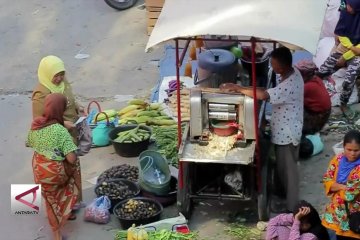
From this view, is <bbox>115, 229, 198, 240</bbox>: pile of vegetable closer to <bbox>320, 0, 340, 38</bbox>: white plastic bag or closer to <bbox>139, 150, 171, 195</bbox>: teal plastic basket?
<bbox>139, 150, 171, 195</bbox>: teal plastic basket

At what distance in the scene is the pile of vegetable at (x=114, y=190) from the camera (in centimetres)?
798

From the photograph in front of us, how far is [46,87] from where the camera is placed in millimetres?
7742

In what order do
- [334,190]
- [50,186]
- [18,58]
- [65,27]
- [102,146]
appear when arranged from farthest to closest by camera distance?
[65,27]
[18,58]
[102,146]
[50,186]
[334,190]

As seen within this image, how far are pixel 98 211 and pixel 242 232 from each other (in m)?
1.43

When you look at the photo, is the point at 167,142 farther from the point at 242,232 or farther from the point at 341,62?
the point at 341,62

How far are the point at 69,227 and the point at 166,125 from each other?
2.28 metres

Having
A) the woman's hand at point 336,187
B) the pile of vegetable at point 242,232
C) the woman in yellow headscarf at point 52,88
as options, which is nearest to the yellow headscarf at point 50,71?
the woman in yellow headscarf at point 52,88

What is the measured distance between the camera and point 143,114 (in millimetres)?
9750

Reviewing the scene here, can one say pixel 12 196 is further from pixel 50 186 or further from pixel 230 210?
pixel 230 210

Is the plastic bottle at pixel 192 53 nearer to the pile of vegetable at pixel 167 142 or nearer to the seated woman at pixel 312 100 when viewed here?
the pile of vegetable at pixel 167 142

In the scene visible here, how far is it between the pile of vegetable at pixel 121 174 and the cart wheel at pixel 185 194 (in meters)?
0.84

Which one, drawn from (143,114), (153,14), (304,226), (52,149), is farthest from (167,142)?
(153,14)

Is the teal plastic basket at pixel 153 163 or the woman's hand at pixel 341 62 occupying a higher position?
the woman's hand at pixel 341 62

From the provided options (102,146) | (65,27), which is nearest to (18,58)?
(65,27)
